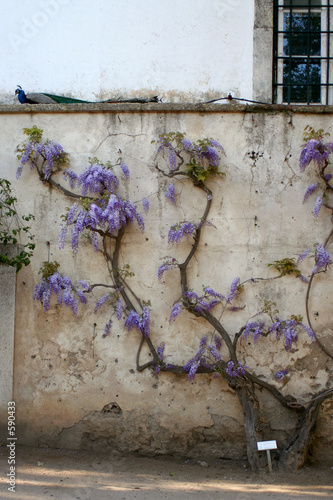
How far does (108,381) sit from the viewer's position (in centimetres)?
452

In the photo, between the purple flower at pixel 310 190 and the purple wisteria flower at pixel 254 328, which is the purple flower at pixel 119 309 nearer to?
the purple wisteria flower at pixel 254 328

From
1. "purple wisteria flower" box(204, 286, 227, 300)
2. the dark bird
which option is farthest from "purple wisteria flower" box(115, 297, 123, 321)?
the dark bird

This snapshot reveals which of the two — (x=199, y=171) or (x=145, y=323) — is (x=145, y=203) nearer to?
(x=199, y=171)

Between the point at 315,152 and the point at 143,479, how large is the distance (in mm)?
2776

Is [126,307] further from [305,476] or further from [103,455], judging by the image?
[305,476]

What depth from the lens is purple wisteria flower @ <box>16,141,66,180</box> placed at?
4.59 meters

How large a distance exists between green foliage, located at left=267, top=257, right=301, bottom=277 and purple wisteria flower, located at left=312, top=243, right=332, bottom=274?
0.15 metres

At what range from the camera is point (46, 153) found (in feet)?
15.0

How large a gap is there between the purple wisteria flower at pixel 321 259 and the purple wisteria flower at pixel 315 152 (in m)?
0.66

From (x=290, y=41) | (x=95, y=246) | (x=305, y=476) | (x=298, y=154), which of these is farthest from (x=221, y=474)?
(x=290, y=41)

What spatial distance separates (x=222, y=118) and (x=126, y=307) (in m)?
1.74

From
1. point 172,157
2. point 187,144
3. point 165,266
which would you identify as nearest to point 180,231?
point 165,266

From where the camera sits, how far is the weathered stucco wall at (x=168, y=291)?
443 centimetres

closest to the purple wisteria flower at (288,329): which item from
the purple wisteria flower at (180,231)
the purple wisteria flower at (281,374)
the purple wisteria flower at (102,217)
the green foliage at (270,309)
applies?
the green foliage at (270,309)
